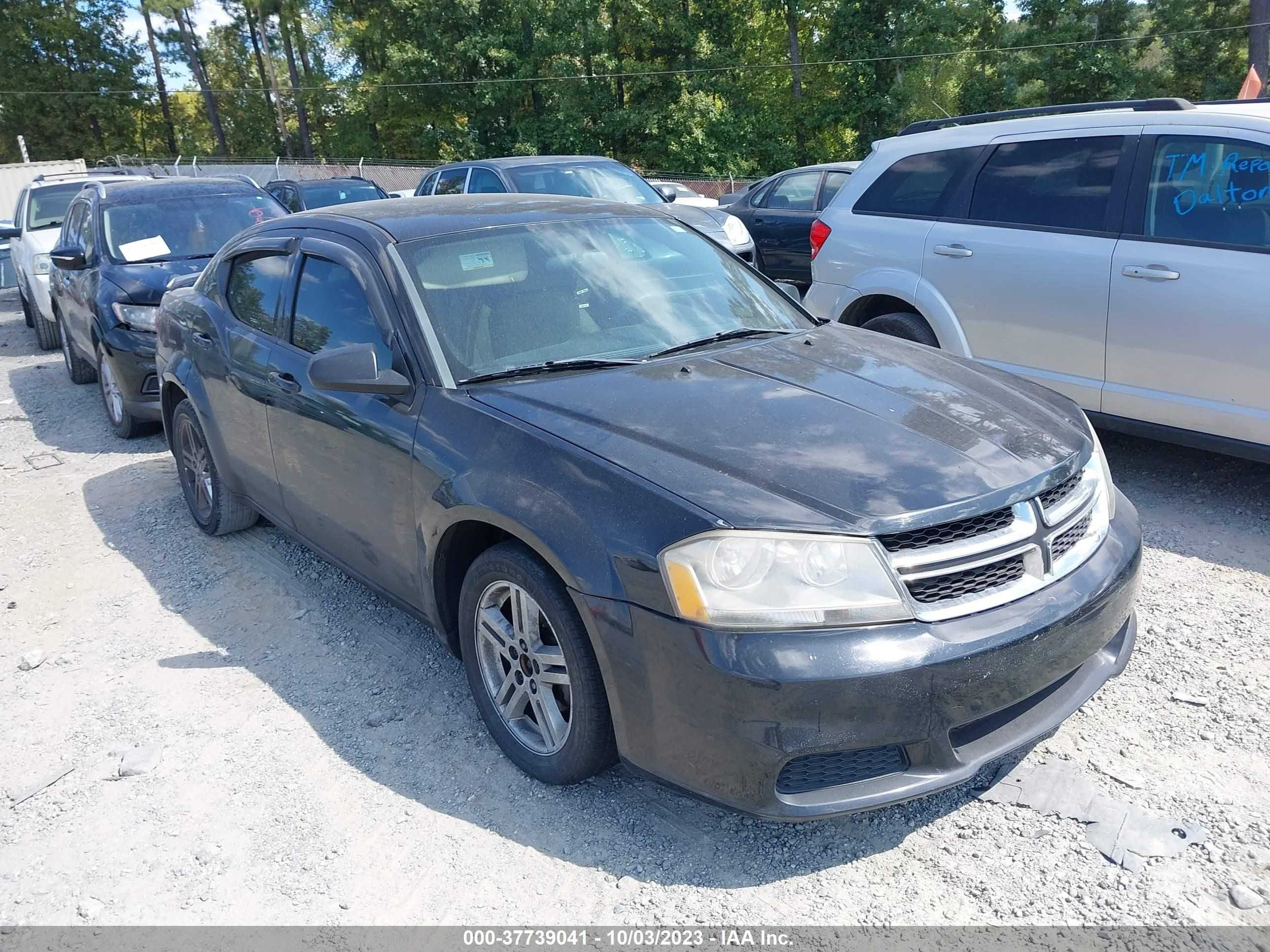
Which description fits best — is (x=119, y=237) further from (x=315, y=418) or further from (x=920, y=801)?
(x=920, y=801)

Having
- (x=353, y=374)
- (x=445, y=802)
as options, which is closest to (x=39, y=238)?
(x=353, y=374)

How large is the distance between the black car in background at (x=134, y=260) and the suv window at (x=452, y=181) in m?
3.09

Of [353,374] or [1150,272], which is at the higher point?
[353,374]

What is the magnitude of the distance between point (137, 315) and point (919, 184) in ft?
18.4

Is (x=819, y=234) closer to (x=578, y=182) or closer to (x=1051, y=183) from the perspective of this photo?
(x=1051, y=183)

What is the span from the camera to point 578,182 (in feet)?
34.5

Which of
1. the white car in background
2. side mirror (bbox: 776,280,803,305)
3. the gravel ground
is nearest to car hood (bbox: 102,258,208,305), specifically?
the gravel ground

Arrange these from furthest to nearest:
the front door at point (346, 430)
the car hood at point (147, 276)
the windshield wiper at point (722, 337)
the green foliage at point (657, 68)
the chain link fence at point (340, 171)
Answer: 1. the green foliage at point (657, 68)
2. the chain link fence at point (340, 171)
3. the car hood at point (147, 276)
4. the windshield wiper at point (722, 337)
5. the front door at point (346, 430)

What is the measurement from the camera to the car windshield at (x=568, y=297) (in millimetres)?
3484

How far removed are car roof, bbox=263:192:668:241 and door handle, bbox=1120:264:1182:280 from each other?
237cm

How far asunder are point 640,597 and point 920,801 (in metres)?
1.15

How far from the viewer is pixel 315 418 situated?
12.8ft

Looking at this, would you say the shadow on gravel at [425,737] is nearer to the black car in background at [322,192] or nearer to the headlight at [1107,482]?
the headlight at [1107,482]

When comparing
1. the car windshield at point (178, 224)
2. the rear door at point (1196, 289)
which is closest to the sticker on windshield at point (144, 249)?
the car windshield at point (178, 224)
